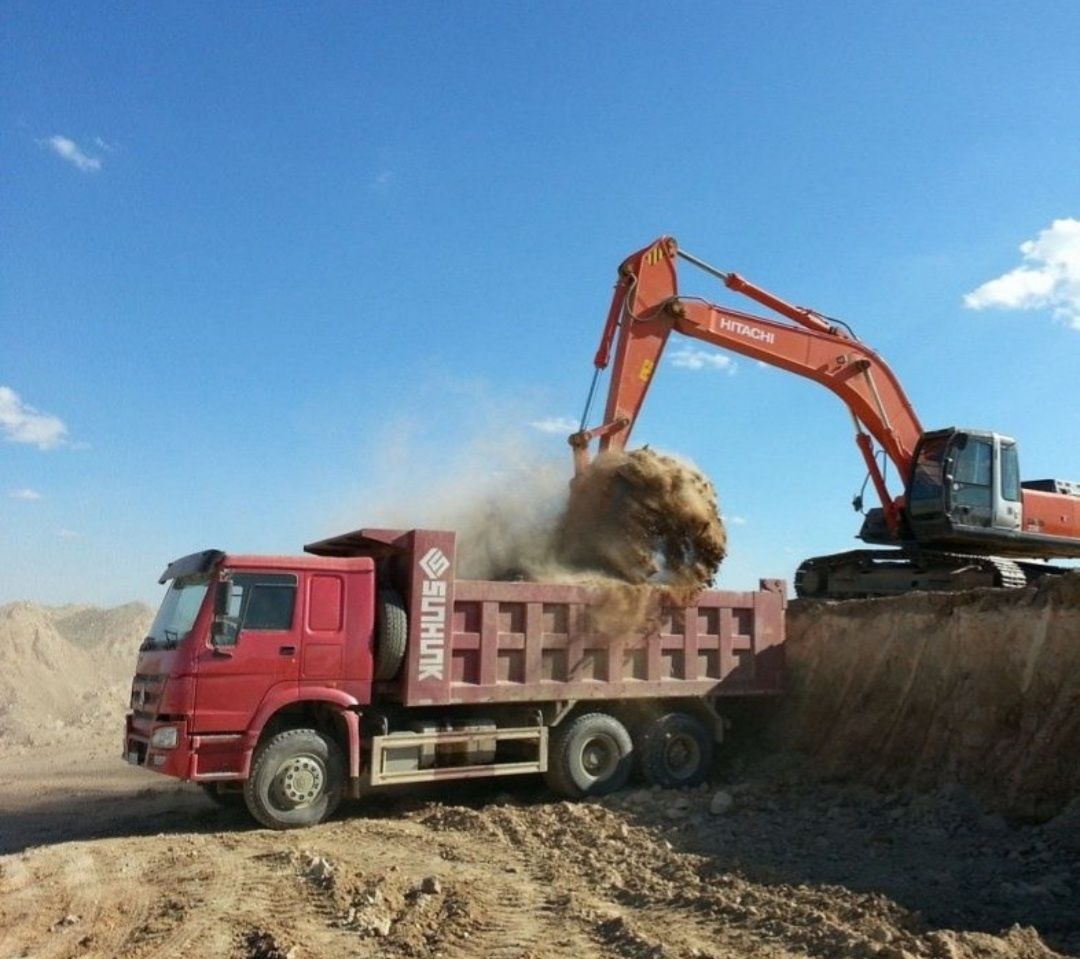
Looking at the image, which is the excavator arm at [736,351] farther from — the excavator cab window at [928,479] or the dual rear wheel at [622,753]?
the dual rear wheel at [622,753]

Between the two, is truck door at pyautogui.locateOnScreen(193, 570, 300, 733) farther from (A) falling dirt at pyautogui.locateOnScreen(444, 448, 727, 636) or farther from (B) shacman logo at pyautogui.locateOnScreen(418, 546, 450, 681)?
(A) falling dirt at pyautogui.locateOnScreen(444, 448, 727, 636)

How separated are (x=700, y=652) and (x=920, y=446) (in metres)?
5.27

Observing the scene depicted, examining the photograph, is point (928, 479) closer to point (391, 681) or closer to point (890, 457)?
point (890, 457)

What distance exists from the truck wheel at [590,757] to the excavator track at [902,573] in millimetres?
5359

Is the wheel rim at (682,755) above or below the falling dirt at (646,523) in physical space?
below

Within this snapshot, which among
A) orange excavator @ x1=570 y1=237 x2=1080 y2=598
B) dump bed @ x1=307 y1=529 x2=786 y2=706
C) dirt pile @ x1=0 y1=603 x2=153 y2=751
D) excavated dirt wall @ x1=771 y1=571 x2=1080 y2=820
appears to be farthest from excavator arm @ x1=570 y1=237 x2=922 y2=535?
dirt pile @ x1=0 y1=603 x2=153 y2=751

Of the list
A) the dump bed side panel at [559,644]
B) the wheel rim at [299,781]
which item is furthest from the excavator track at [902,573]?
the wheel rim at [299,781]

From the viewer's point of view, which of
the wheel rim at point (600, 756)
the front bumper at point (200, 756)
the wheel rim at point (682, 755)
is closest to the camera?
the front bumper at point (200, 756)

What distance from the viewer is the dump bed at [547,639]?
377 inches

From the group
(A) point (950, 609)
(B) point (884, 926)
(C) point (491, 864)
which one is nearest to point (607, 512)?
(A) point (950, 609)

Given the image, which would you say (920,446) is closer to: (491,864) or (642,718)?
(642,718)

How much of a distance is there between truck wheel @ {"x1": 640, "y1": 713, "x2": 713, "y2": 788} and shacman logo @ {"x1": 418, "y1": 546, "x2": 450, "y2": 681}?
9.07ft

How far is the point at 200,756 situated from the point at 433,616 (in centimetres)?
240

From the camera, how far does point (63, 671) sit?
102ft
